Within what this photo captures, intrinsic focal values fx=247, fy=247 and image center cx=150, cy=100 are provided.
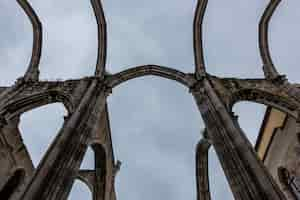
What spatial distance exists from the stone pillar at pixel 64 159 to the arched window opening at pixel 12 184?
15.9 ft

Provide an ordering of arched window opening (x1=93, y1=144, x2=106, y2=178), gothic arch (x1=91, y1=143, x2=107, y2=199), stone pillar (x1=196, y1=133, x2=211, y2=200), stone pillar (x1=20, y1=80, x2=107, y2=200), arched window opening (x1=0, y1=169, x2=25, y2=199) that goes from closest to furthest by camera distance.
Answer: stone pillar (x1=20, y1=80, x2=107, y2=200) → arched window opening (x1=0, y1=169, x2=25, y2=199) → gothic arch (x1=91, y1=143, x2=107, y2=199) → arched window opening (x1=93, y1=144, x2=106, y2=178) → stone pillar (x1=196, y1=133, x2=211, y2=200)

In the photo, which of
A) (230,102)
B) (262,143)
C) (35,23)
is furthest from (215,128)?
(35,23)

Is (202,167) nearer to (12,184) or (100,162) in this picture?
(100,162)

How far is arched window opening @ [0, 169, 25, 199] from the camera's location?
949cm

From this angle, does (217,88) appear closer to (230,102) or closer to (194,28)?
(230,102)

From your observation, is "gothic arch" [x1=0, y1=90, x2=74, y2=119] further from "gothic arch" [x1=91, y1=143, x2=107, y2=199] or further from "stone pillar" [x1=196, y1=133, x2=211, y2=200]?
"stone pillar" [x1=196, y1=133, x2=211, y2=200]

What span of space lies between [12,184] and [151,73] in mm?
7736

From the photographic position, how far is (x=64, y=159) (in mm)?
5957

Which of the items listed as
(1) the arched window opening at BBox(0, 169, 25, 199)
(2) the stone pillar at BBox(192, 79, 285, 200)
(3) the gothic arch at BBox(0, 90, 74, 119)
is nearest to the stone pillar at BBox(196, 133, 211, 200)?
(2) the stone pillar at BBox(192, 79, 285, 200)

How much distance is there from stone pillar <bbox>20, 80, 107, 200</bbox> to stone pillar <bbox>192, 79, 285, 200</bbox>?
363 cm

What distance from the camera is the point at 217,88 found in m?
9.33

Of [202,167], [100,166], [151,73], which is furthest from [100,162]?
[202,167]

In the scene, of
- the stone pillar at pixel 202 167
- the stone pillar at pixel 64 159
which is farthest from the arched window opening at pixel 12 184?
the stone pillar at pixel 202 167

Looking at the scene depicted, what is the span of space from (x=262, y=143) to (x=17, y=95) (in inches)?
423
